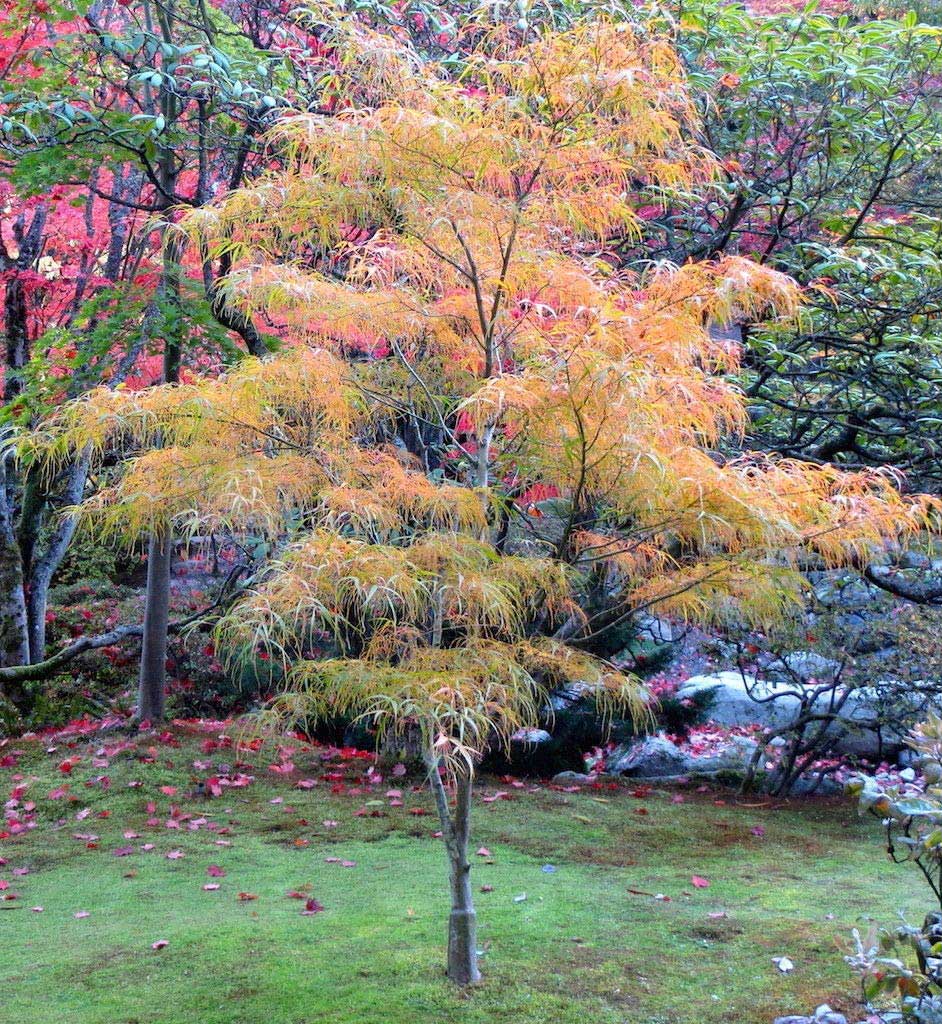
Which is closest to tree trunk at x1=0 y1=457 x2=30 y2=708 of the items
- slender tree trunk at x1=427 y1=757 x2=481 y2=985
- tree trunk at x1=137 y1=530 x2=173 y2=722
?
tree trunk at x1=137 y1=530 x2=173 y2=722

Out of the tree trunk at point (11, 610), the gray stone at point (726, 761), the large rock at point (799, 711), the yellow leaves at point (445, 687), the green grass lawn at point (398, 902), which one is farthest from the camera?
the tree trunk at point (11, 610)

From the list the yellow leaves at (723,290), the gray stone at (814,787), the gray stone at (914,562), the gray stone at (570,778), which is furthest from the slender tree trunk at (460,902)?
the gray stone at (814,787)

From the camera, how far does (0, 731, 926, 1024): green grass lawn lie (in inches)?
153

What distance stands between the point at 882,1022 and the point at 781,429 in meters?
5.16

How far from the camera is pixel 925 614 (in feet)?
22.3

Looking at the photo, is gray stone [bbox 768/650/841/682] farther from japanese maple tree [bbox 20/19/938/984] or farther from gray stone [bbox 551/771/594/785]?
japanese maple tree [bbox 20/19/938/984]

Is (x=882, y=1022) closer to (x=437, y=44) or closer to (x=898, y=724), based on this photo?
(x=898, y=724)

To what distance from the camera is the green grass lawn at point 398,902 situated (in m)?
3.90

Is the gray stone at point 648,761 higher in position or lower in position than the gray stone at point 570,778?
lower

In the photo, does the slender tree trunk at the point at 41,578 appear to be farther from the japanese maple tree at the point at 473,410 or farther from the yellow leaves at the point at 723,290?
the yellow leaves at the point at 723,290

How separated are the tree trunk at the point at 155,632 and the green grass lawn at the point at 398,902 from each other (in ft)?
1.16

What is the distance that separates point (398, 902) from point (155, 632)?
3.53 m

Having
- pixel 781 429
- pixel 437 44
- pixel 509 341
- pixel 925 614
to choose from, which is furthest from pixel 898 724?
pixel 437 44

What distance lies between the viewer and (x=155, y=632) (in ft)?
25.5
